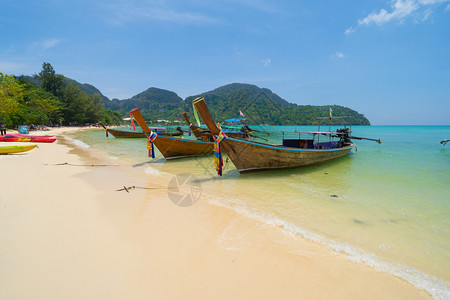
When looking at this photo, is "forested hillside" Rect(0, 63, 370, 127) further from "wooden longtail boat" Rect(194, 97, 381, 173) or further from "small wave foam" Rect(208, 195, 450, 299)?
"small wave foam" Rect(208, 195, 450, 299)

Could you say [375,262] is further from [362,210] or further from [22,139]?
[22,139]

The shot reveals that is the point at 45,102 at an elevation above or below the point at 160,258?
above

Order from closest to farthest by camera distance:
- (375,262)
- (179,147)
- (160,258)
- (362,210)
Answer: (160,258) < (375,262) < (362,210) < (179,147)

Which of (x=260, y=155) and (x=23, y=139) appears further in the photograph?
(x=23, y=139)

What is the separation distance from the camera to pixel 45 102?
143 feet

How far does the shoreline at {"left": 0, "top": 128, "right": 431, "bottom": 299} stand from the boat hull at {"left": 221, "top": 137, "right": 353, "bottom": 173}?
168 inches

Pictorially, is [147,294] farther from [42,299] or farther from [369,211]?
[369,211]

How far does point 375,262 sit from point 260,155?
654cm

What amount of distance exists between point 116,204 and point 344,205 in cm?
722

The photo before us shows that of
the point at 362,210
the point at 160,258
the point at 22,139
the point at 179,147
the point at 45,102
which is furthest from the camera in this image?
the point at 45,102

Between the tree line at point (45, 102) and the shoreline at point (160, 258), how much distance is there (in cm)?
3693

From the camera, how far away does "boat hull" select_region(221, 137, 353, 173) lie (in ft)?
30.1

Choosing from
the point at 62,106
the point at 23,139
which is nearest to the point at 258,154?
the point at 23,139

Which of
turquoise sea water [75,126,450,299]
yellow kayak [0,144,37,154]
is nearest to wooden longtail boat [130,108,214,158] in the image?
turquoise sea water [75,126,450,299]
